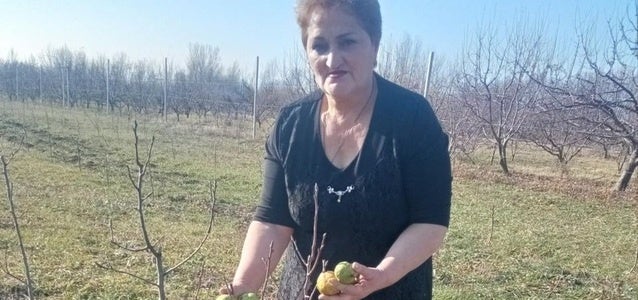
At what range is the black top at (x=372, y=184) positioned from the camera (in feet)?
4.29

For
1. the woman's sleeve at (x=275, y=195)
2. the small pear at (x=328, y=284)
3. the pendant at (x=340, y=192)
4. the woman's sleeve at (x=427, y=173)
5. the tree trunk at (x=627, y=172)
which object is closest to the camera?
the small pear at (x=328, y=284)

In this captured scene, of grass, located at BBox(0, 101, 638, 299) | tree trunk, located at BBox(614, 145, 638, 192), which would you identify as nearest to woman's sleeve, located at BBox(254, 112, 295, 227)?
grass, located at BBox(0, 101, 638, 299)

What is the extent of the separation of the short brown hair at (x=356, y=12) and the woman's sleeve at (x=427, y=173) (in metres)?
0.27

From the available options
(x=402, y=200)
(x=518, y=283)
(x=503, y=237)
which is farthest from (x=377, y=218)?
(x=503, y=237)

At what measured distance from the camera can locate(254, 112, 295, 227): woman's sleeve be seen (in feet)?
4.98

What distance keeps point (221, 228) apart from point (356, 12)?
5.81 meters

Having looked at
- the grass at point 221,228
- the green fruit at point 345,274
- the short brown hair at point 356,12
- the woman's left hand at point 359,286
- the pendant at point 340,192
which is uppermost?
the short brown hair at point 356,12

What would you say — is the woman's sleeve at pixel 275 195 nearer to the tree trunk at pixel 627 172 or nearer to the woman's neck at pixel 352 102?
the woman's neck at pixel 352 102

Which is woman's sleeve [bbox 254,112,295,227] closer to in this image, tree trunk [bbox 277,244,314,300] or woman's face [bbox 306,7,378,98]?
tree trunk [bbox 277,244,314,300]

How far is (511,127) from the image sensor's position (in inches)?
554

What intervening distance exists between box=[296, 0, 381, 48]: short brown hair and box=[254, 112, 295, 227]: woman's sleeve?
357mm

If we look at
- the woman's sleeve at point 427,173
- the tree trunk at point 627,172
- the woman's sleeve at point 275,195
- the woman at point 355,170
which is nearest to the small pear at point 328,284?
the woman at point 355,170

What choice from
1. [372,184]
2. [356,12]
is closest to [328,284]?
[372,184]

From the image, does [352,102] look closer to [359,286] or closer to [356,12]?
[356,12]
